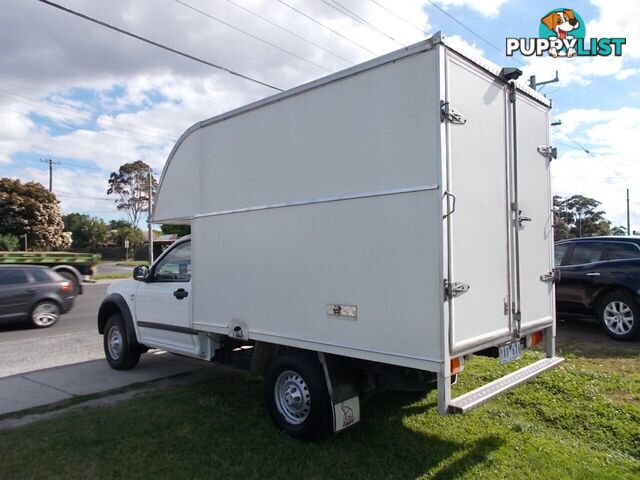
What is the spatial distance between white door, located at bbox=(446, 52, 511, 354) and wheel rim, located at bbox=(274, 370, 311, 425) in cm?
151

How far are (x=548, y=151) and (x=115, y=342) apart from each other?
20.6ft

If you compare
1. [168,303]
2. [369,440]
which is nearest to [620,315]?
[369,440]

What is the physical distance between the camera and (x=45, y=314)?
1167 cm

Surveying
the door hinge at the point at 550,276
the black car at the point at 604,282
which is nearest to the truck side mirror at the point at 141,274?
the door hinge at the point at 550,276

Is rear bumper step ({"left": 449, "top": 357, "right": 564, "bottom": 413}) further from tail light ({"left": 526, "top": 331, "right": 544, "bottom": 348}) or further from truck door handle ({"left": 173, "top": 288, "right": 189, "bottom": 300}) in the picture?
truck door handle ({"left": 173, "top": 288, "right": 189, "bottom": 300})

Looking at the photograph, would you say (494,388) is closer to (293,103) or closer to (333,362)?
(333,362)

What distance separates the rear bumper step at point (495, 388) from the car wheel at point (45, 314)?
1078 cm

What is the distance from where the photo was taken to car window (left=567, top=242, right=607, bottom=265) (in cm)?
872

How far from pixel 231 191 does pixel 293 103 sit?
1190 millimetres

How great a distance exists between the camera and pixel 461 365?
3.63 meters

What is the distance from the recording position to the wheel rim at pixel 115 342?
23.5 ft

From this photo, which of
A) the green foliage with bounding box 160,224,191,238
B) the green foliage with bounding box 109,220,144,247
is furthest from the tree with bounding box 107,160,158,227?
the green foliage with bounding box 160,224,191,238

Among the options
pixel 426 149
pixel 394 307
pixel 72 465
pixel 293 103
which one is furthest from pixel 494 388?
pixel 72 465

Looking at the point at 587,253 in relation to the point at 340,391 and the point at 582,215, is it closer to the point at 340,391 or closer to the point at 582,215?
the point at 340,391
